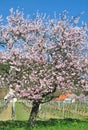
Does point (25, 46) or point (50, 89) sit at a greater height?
point (25, 46)

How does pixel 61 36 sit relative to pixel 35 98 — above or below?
above

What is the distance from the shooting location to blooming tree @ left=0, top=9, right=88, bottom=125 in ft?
73.3

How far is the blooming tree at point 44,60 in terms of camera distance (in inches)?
880

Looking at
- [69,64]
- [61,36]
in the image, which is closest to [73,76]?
[69,64]

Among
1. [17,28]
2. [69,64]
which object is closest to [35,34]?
[17,28]

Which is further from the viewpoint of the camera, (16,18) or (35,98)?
(16,18)

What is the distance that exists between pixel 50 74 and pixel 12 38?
3.14 meters

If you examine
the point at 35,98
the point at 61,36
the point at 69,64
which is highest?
the point at 61,36

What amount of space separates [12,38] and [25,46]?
1223 mm

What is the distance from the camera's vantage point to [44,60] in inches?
886

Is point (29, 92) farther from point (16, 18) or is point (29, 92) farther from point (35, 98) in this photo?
point (16, 18)

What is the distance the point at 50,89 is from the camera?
22656 mm

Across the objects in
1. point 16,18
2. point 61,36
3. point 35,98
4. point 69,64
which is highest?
point 16,18

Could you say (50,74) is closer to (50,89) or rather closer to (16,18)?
(50,89)
